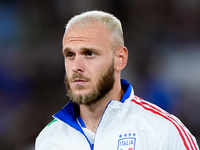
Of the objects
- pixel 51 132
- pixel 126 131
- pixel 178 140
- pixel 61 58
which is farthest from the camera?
pixel 61 58

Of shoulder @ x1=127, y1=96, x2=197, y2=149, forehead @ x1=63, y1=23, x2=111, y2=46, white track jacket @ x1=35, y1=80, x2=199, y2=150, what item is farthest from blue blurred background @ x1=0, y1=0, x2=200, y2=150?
forehead @ x1=63, y1=23, x2=111, y2=46

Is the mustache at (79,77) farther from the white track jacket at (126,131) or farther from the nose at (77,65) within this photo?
the white track jacket at (126,131)

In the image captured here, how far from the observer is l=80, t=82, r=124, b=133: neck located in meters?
2.14

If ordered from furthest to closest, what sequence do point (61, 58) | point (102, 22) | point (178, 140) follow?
1. point (61, 58)
2. point (102, 22)
3. point (178, 140)

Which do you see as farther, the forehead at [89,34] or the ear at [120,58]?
the ear at [120,58]

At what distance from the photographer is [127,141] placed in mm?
1957

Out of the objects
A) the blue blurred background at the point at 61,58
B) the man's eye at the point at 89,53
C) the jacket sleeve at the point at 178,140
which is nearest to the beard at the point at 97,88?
the man's eye at the point at 89,53

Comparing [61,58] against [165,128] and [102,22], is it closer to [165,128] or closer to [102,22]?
[102,22]

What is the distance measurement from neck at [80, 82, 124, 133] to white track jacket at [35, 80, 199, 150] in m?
0.07

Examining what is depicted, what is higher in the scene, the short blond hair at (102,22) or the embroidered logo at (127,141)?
the short blond hair at (102,22)

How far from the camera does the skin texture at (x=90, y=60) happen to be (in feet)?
6.69

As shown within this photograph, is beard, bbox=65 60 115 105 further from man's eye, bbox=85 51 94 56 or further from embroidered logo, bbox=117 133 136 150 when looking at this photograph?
embroidered logo, bbox=117 133 136 150

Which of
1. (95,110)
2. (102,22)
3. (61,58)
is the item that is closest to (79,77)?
(95,110)

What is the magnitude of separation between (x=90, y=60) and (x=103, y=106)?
0.35m
